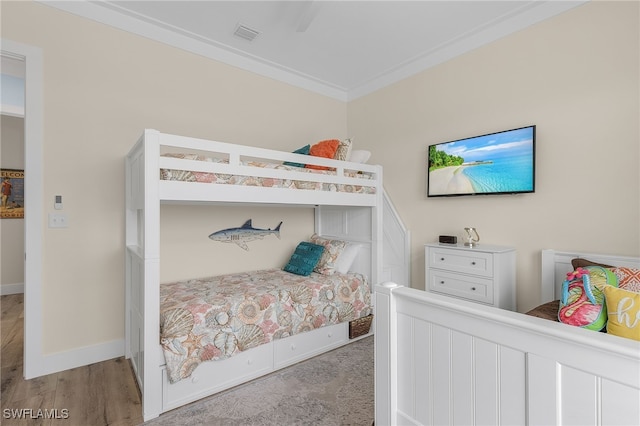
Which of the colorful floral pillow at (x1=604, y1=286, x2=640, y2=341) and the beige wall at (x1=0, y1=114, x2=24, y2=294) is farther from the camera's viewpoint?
the beige wall at (x1=0, y1=114, x2=24, y2=294)

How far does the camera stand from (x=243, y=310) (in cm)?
211

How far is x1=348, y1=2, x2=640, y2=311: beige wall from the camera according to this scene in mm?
2033

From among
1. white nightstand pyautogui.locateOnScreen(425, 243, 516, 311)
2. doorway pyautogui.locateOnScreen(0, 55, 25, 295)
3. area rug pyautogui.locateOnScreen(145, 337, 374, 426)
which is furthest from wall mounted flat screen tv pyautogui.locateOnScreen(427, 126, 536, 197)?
doorway pyautogui.locateOnScreen(0, 55, 25, 295)

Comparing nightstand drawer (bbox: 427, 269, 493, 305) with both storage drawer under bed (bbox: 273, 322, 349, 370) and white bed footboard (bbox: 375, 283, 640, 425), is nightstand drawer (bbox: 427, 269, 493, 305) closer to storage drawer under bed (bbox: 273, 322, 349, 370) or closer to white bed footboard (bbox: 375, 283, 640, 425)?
storage drawer under bed (bbox: 273, 322, 349, 370)

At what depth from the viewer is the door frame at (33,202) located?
2186 millimetres

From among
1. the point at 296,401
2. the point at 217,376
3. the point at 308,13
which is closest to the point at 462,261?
the point at 296,401

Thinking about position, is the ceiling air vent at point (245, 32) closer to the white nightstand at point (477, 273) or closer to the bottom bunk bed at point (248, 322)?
the bottom bunk bed at point (248, 322)

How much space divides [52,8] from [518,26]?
3600mm

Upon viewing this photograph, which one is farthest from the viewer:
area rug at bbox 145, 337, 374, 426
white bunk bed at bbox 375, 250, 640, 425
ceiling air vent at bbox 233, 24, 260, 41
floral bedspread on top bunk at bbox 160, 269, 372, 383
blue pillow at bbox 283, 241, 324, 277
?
blue pillow at bbox 283, 241, 324, 277

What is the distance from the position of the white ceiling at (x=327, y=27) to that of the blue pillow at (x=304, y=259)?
1.90m

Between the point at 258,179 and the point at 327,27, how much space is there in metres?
1.55

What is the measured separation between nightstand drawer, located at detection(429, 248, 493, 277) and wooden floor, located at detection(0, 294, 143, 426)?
→ 2.36 m

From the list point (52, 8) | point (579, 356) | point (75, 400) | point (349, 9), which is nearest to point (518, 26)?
point (349, 9)

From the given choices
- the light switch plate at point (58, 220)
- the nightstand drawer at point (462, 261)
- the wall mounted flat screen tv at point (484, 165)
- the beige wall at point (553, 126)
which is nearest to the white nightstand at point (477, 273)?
the nightstand drawer at point (462, 261)
